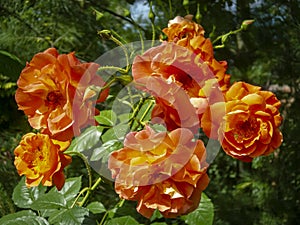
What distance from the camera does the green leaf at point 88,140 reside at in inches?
29.7

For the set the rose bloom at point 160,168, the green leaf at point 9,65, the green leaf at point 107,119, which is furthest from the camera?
the green leaf at point 9,65

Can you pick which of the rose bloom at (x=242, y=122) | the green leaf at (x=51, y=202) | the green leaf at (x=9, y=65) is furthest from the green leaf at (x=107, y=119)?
the green leaf at (x=9, y=65)

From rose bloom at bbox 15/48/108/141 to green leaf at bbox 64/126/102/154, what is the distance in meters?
0.13

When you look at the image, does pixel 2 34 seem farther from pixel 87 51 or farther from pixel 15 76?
pixel 15 76

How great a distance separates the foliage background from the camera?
1.34m

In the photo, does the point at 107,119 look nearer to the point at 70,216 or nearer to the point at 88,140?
the point at 88,140

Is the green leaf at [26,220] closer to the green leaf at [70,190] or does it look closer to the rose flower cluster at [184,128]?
the green leaf at [70,190]

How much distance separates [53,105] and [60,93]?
2cm

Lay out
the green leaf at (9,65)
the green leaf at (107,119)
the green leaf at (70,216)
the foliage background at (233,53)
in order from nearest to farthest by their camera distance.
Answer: the green leaf at (70,216) → the green leaf at (107,119) → the green leaf at (9,65) → the foliage background at (233,53)

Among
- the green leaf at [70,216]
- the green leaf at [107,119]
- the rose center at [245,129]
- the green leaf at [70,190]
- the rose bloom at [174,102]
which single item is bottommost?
the green leaf at [70,190]

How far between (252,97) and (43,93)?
0.82 ft

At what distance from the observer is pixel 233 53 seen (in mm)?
1488

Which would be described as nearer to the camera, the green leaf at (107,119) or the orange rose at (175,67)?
the orange rose at (175,67)

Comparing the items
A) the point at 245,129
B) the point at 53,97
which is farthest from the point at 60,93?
the point at 245,129
